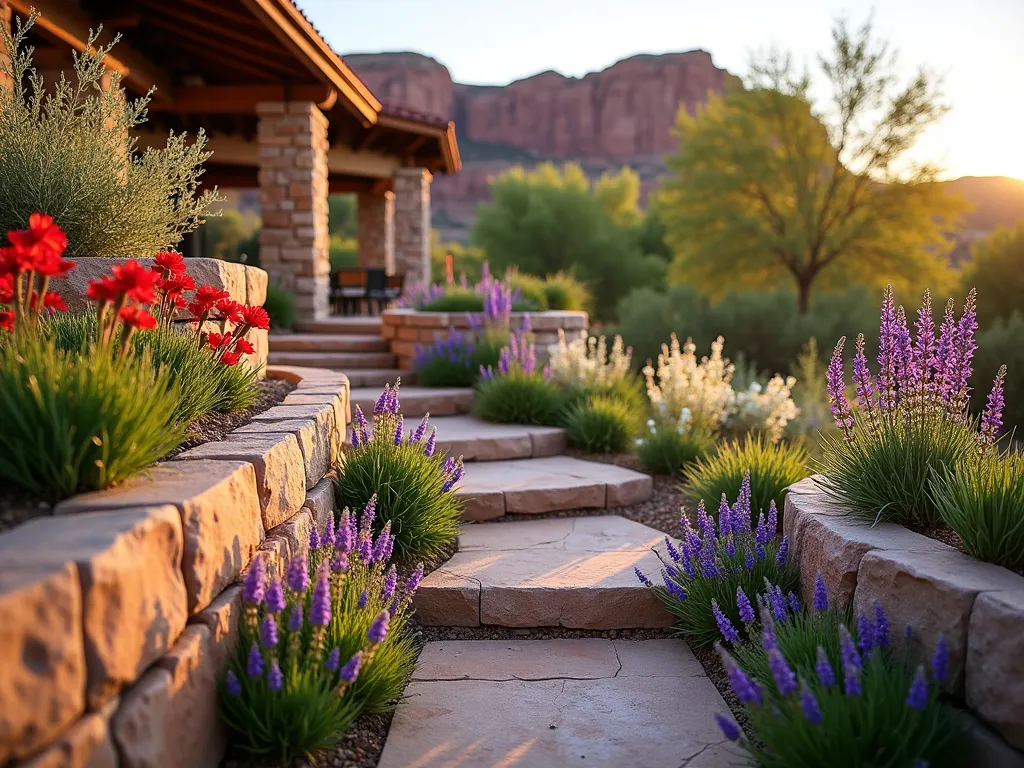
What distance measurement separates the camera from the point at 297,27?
316 inches

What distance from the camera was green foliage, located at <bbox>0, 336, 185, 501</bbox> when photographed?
2221mm

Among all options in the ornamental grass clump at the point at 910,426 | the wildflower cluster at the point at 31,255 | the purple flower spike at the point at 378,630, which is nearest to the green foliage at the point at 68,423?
the wildflower cluster at the point at 31,255

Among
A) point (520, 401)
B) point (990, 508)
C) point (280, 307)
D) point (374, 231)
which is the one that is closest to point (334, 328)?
point (280, 307)

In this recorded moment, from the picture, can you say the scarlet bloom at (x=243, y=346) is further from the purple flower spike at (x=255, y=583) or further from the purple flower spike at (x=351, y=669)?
the purple flower spike at (x=351, y=669)

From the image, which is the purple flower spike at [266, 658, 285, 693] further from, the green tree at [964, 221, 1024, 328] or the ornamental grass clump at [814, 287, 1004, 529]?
the green tree at [964, 221, 1024, 328]

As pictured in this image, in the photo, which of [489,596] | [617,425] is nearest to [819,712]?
[489,596]

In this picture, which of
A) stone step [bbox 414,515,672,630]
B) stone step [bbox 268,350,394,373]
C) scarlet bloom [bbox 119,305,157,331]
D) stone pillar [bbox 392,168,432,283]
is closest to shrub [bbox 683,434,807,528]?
stone step [bbox 414,515,672,630]

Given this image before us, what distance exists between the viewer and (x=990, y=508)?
8.74 ft

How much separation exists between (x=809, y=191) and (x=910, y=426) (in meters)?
18.7

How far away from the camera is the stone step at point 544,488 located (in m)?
5.08

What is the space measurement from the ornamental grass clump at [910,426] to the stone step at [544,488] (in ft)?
6.68

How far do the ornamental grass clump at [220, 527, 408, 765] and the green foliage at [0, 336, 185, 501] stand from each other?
0.52m

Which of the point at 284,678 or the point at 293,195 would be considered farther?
the point at 293,195

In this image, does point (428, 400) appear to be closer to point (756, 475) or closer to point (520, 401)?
point (520, 401)
